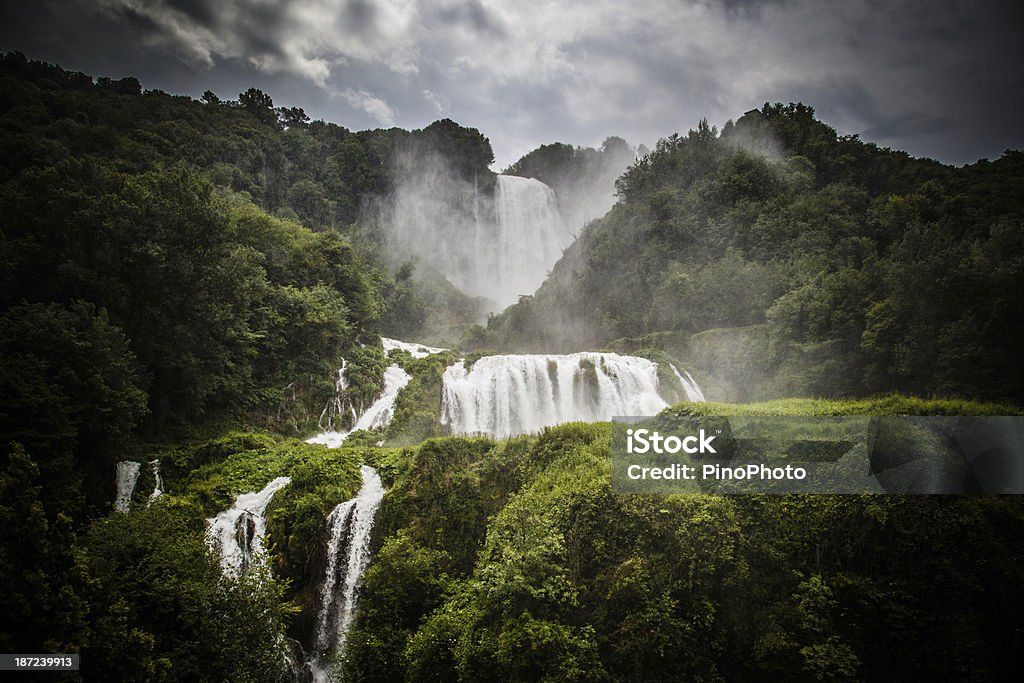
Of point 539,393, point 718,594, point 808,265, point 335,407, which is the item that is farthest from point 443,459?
point 808,265

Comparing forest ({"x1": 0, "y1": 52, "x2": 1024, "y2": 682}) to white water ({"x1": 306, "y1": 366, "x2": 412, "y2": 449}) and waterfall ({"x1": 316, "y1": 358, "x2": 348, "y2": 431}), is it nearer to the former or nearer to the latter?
waterfall ({"x1": 316, "y1": 358, "x2": 348, "y2": 431})

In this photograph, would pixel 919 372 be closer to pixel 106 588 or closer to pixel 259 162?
pixel 106 588

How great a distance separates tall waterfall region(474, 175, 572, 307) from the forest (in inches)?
1206

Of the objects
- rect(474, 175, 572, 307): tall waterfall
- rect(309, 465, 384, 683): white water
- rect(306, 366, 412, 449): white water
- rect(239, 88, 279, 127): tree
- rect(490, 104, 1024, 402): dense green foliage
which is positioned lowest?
rect(309, 465, 384, 683): white water

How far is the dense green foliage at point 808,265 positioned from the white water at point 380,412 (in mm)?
17979

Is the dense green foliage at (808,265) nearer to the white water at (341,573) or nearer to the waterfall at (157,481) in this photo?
the white water at (341,573)

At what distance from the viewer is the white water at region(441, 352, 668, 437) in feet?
80.6

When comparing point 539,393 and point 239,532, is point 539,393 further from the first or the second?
point 239,532

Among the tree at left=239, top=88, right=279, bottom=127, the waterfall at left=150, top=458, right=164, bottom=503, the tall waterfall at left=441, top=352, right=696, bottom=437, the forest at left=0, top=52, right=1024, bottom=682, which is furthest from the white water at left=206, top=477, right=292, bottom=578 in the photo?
the tree at left=239, top=88, right=279, bottom=127

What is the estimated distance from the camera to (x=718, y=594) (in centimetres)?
916

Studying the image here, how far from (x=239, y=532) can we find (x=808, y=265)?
32860 mm

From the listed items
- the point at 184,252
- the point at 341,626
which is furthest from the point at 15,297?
the point at 341,626

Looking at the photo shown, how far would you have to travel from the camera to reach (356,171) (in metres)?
60.2

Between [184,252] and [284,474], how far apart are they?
955cm
